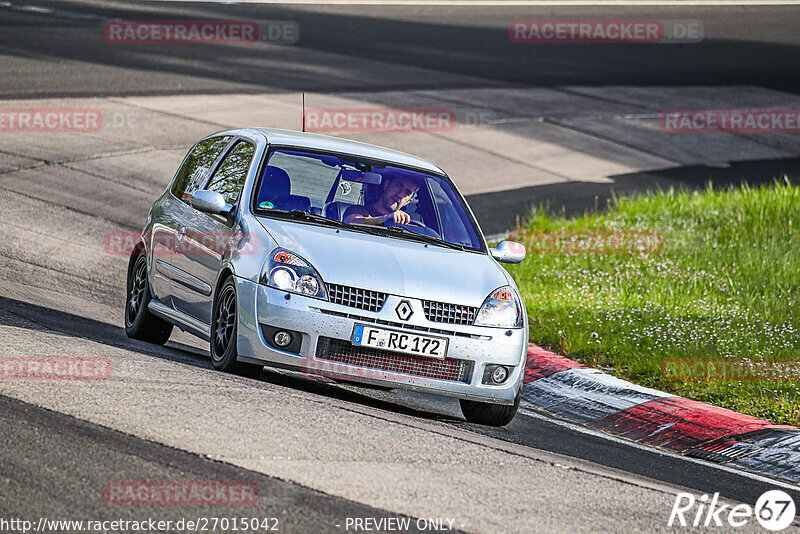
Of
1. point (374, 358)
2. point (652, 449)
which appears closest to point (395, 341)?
point (374, 358)

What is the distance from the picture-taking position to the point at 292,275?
739 centimetres

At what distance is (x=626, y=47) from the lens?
35562 mm

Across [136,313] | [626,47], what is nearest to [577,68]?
[626,47]

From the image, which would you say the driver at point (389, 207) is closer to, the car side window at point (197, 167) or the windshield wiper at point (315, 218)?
the windshield wiper at point (315, 218)

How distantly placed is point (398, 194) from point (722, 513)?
11.2ft

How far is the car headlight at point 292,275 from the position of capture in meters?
7.34

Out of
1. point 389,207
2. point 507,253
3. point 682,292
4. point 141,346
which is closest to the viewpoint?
point 389,207

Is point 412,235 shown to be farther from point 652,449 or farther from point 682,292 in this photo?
point 682,292

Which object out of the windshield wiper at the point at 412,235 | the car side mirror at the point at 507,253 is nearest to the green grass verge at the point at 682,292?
the car side mirror at the point at 507,253

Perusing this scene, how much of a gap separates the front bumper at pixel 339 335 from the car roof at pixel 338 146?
1.50 metres

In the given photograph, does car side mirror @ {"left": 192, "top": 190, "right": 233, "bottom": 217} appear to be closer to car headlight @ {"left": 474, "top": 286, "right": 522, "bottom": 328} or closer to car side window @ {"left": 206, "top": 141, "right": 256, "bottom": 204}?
car side window @ {"left": 206, "top": 141, "right": 256, "bottom": 204}

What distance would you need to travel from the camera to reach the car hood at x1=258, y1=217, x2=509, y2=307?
7.37m

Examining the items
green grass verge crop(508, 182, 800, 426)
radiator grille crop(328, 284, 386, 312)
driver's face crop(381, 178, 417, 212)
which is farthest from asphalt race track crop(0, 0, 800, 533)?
green grass verge crop(508, 182, 800, 426)

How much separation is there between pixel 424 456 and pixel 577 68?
2517 centimetres
